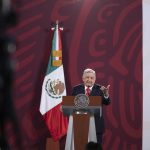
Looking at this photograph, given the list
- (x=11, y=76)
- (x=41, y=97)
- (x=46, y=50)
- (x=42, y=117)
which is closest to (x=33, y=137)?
(x=42, y=117)

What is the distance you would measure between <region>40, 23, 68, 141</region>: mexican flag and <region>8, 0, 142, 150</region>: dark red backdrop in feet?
0.91

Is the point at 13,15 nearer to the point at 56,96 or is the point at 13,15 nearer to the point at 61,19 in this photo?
the point at 56,96

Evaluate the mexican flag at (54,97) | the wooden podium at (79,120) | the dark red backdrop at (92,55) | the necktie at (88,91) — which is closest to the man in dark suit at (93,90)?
the necktie at (88,91)

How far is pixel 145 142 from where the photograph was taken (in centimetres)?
599

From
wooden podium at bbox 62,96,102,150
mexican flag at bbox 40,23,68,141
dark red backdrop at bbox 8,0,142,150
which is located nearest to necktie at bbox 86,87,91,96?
wooden podium at bbox 62,96,102,150

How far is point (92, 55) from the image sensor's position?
20.0ft

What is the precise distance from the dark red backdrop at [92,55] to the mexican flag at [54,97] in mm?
278

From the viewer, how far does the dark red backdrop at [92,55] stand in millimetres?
5941

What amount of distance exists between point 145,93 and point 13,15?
5.57 metres

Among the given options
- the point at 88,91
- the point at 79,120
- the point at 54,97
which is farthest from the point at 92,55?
the point at 79,120

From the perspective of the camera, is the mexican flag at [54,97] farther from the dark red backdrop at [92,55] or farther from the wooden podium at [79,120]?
the wooden podium at [79,120]

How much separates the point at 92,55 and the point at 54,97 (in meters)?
1.09

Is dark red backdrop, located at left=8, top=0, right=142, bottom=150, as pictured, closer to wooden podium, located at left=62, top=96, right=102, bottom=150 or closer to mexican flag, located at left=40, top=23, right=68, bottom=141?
mexican flag, located at left=40, top=23, right=68, bottom=141

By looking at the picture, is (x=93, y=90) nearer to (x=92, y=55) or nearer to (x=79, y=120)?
(x=79, y=120)
